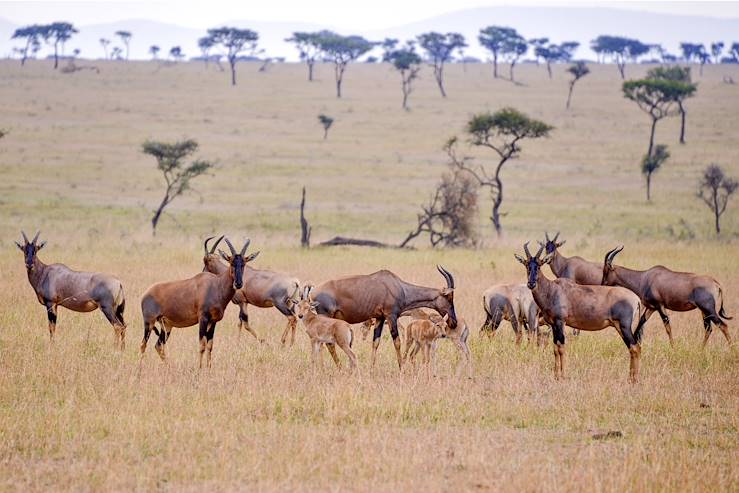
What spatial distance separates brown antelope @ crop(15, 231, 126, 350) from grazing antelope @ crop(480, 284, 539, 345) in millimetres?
5954

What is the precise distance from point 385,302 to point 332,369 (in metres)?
1.44

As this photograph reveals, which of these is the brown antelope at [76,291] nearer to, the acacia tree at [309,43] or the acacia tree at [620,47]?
the acacia tree at [309,43]

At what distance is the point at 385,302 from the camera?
14.5m

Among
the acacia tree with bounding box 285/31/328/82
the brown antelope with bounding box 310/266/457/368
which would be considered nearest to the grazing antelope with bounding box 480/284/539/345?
the brown antelope with bounding box 310/266/457/368

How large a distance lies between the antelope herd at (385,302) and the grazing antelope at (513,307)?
0.05 feet

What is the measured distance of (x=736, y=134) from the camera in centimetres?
7231

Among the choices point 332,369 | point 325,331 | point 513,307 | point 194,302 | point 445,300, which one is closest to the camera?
point 325,331

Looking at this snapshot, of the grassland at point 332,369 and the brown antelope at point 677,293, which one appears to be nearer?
the grassland at point 332,369

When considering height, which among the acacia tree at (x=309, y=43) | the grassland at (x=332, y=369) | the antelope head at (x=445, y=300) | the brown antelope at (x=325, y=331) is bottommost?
the grassland at (x=332, y=369)

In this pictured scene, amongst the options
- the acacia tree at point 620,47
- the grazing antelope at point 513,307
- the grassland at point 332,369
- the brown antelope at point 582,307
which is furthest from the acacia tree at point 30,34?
the brown antelope at point 582,307

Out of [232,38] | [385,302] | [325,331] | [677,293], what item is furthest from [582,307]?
[232,38]

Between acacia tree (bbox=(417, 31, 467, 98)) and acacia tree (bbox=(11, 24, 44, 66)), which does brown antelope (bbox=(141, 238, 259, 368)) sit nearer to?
acacia tree (bbox=(417, 31, 467, 98))

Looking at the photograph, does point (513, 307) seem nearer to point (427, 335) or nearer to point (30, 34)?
point (427, 335)

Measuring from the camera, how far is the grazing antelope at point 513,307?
628 inches
